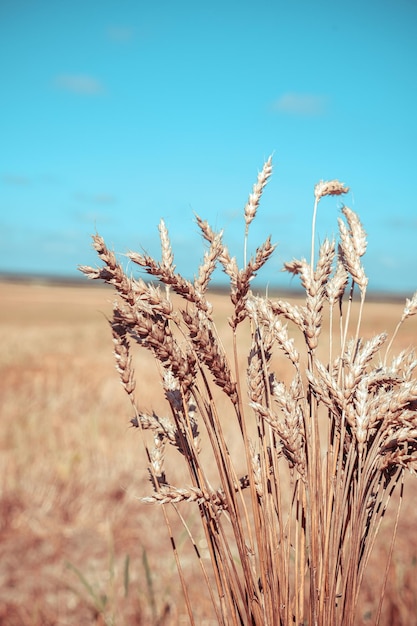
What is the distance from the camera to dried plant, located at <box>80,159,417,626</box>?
1.29 metres

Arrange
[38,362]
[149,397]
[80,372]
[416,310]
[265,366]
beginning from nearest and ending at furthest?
1. [265,366]
2. [416,310]
3. [149,397]
4. [80,372]
5. [38,362]

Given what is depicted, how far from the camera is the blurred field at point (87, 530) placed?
3301mm

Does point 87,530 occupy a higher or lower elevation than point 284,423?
lower

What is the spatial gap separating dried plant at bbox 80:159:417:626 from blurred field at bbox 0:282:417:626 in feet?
0.73

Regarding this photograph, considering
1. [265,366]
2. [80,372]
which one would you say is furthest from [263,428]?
[80,372]

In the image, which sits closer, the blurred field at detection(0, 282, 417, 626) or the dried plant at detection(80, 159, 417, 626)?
the dried plant at detection(80, 159, 417, 626)

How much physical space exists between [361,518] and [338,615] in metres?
0.25

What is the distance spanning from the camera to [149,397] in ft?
27.3

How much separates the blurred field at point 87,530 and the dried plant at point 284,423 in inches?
8.8

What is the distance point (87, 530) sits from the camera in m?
4.50

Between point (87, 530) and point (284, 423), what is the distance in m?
3.69

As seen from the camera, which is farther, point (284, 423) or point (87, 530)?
point (87, 530)

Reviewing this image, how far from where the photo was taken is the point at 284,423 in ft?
4.35

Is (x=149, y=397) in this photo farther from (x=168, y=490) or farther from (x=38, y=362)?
(x=168, y=490)
